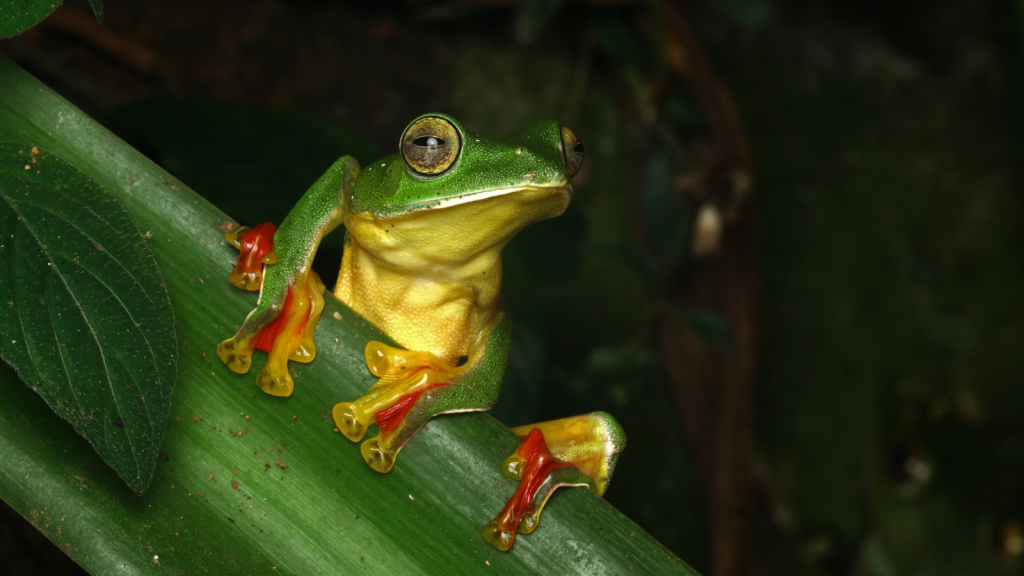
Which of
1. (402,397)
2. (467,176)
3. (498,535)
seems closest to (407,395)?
(402,397)

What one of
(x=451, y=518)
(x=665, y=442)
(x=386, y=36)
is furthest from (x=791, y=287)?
(x=451, y=518)

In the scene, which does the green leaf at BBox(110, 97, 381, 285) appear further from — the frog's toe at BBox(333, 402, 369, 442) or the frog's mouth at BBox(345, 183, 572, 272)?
the frog's toe at BBox(333, 402, 369, 442)

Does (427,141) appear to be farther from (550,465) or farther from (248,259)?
(550,465)

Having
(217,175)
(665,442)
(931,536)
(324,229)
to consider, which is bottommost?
(665,442)

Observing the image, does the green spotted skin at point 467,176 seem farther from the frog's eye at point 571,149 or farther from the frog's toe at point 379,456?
the frog's toe at point 379,456

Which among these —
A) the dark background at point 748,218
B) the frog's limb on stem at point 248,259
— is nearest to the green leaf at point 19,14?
the frog's limb on stem at point 248,259

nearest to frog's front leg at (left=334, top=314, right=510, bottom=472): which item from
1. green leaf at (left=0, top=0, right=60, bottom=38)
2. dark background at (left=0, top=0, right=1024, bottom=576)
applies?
green leaf at (left=0, top=0, right=60, bottom=38)

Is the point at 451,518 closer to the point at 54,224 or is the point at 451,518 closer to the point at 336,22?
the point at 54,224
